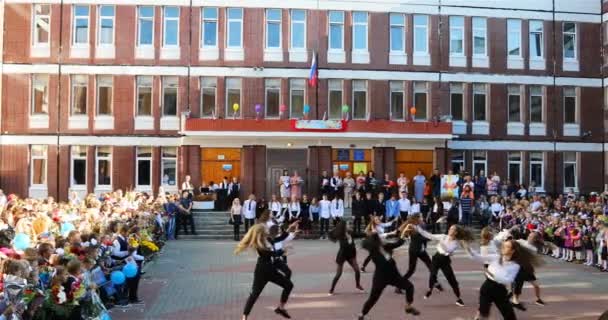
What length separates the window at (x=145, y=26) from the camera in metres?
32.6

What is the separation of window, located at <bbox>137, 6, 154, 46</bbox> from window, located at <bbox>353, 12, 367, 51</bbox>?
32.0 ft

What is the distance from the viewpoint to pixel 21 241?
1276cm

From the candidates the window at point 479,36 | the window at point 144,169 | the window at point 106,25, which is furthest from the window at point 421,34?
the window at point 106,25

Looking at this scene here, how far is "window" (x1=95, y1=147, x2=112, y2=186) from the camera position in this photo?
106 feet

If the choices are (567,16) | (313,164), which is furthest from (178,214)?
(567,16)

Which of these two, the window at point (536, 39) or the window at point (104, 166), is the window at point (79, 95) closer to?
the window at point (104, 166)

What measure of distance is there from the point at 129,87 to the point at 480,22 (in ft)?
57.9

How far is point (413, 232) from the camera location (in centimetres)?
1421

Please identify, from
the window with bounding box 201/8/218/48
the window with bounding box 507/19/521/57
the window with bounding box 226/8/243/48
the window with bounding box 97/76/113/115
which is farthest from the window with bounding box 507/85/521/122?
the window with bounding box 97/76/113/115

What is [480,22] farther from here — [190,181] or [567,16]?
[190,181]

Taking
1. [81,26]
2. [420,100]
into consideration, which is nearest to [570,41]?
[420,100]

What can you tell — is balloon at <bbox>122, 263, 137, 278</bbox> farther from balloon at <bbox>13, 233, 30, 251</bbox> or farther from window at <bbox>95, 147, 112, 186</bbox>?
window at <bbox>95, 147, 112, 186</bbox>

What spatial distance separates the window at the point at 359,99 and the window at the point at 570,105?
34.7 feet

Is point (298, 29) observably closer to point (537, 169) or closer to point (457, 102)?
point (457, 102)
